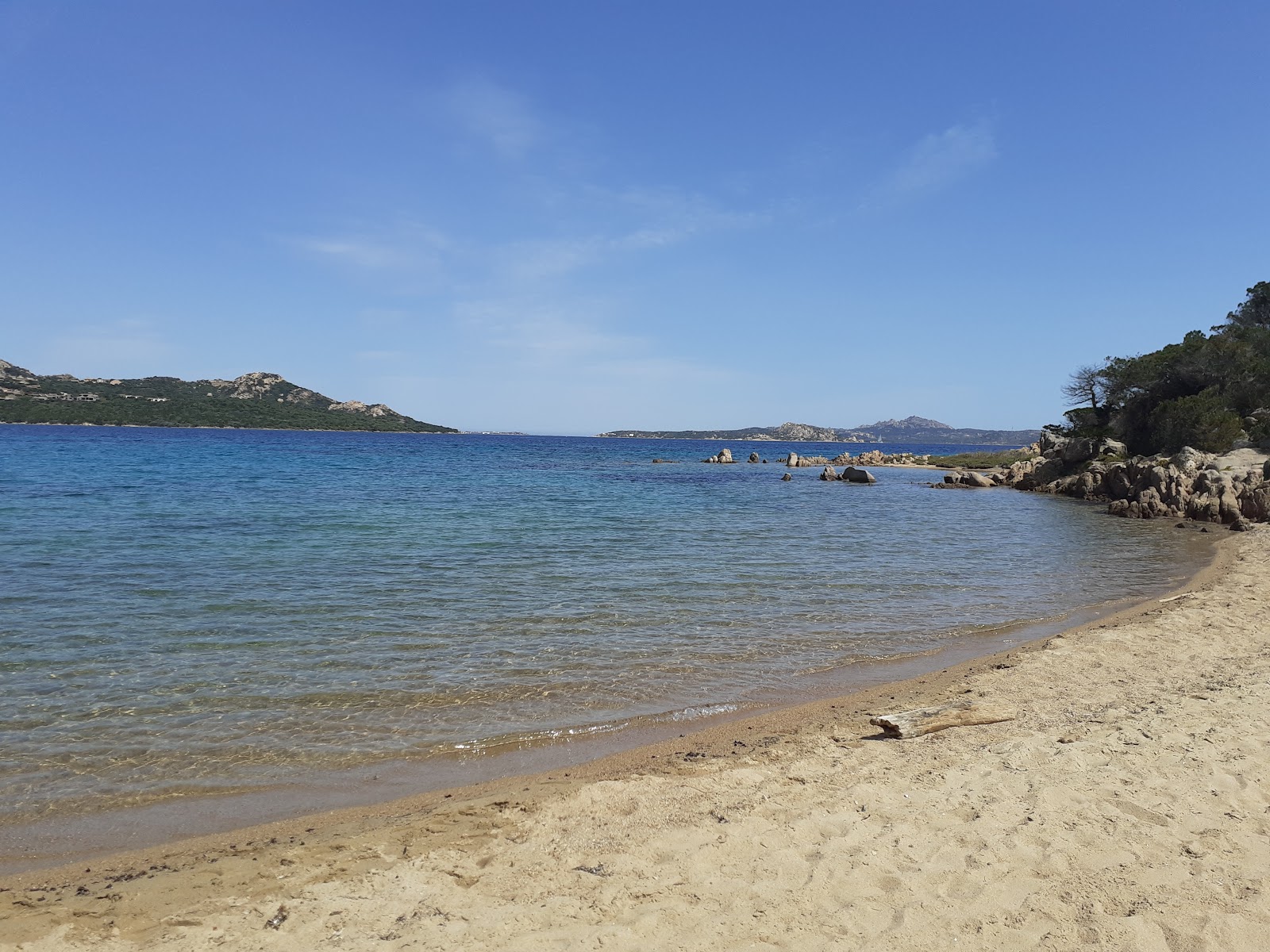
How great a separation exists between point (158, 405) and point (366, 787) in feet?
583

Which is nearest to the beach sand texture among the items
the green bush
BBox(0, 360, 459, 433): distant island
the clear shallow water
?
the clear shallow water

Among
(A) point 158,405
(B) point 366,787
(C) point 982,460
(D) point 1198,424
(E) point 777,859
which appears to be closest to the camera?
(E) point 777,859

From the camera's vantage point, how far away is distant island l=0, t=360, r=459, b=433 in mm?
136250

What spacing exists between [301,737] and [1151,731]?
27.9ft

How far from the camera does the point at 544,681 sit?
932 cm

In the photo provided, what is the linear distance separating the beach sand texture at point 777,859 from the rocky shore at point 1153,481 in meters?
25.7

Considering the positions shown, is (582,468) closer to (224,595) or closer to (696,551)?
(696,551)

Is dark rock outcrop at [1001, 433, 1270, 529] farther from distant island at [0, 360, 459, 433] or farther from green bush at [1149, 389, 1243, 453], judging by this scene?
distant island at [0, 360, 459, 433]

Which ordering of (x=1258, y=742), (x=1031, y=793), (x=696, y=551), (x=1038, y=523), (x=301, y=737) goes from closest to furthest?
1. (x=1031, y=793)
2. (x=1258, y=742)
3. (x=301, y=737)
4. (x=696, y=551)
5. (x=1038, y=523)

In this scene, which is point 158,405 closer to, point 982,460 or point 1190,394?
point 982,460

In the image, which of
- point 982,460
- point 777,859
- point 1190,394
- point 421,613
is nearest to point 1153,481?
point 1190,394

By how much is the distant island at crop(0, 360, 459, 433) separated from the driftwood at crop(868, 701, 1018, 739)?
16267 centimetres

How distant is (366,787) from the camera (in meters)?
6.67

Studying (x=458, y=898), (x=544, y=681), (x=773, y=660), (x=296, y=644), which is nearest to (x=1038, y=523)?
(x=773, y=660)
